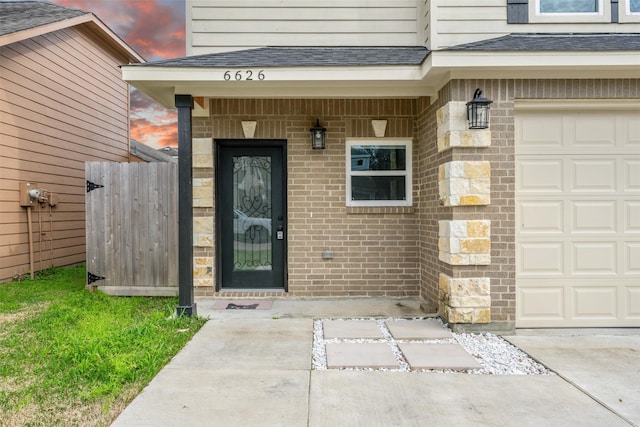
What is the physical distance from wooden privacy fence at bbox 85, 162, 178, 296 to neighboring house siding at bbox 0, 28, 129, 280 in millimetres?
2050

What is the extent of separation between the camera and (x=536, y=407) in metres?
2.82

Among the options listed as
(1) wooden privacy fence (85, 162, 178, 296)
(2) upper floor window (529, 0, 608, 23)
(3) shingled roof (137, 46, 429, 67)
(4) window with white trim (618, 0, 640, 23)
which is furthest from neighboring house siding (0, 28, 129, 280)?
(4) window with white trim (618, 0, 640, 23)

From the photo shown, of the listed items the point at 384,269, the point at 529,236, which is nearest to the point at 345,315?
the point at 384,269

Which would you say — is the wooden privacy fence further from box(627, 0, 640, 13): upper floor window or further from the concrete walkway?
box(627, 0, 640, 13): upper floor window

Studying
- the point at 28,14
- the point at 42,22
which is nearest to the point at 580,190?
the point at 42,22

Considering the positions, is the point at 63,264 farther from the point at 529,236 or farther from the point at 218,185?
the point at 529,236

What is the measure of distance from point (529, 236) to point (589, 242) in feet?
2.06

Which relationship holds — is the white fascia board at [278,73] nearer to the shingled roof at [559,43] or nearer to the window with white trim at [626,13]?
the shingled roof at [559,43]

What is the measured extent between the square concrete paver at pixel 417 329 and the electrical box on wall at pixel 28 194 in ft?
20.6

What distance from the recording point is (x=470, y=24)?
5.09m

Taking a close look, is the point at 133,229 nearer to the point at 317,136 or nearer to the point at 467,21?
the point at 317,136

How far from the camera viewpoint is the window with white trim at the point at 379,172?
5.74 metres

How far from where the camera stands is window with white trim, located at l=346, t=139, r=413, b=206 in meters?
5.74

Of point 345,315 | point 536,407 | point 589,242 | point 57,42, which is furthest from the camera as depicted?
point 57,42
